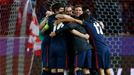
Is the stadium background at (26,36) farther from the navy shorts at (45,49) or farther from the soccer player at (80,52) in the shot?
the soccer player at (80,52)

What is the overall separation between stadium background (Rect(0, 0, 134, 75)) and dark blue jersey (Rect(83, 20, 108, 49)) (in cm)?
88

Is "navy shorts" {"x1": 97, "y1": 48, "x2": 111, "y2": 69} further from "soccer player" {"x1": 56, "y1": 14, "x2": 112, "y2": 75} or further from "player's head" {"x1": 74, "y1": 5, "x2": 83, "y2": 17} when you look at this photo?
"player's head" {"x1": 74, "y1": 5, "x2": 83, "y2": 17}

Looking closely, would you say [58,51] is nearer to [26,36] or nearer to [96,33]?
[96,33]

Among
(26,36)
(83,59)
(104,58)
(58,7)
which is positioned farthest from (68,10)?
(26,36)

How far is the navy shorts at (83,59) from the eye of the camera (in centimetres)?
1006

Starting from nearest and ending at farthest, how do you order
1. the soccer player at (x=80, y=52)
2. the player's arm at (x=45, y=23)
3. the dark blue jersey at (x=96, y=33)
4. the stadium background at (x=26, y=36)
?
the soccer player at (x=80, y=52) → the dark blue jersey at (x=96, y=33) → the player's arm at (x=45, y=23) → the stadium background at (x=26, y=36)

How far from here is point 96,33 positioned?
10.2m

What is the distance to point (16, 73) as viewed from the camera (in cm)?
1115

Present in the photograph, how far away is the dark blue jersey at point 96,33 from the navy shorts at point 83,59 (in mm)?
205

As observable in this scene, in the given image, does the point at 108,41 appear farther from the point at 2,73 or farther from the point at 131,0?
the point at 2,73

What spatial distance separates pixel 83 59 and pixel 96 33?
46 cm

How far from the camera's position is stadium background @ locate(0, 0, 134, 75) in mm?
11047

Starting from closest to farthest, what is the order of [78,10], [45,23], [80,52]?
[80,52] → [78,10] → [45,23]

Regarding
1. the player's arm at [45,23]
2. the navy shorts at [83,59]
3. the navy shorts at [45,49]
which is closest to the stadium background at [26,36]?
the player's arm at [45,23]
